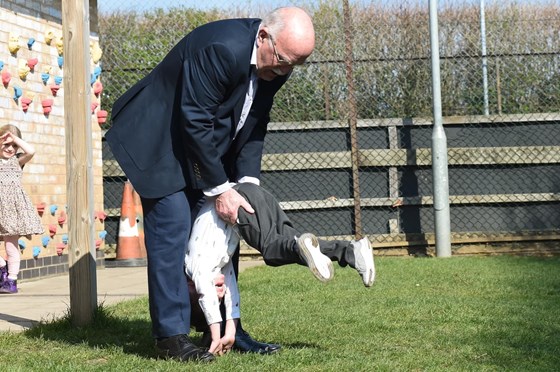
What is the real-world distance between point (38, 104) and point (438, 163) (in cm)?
461

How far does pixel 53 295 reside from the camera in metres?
8.68

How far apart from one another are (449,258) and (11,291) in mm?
5085

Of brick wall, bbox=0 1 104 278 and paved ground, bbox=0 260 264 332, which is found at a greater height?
brick wall, bbox=0 1 104 278

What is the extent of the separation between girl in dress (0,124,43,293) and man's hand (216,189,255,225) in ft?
15.7

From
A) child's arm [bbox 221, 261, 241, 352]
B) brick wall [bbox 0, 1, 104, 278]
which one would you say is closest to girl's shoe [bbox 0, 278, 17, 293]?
brick wall [bbox 0, 1, 104, 278]

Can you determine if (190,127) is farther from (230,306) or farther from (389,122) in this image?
(389,122)

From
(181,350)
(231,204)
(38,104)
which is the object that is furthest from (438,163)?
(181,350)

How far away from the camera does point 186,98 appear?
470 cm

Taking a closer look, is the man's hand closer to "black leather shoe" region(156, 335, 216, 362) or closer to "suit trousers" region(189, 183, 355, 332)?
"suit trousers" region(189, 183, 355, 332)

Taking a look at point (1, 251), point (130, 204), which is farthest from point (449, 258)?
point (1, 251)

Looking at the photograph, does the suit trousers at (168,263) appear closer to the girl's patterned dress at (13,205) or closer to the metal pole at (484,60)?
the girl's patterned dress at (13,205)

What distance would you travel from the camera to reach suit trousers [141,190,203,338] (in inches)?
194

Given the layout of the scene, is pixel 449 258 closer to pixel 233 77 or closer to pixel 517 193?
pixel 517 193

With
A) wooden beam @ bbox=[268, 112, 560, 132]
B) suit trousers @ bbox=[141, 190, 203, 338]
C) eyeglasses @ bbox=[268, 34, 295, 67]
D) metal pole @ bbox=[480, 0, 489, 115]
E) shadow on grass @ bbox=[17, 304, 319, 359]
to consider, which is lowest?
shadow on grass @ bbox=[17, 304, 319, 359]
